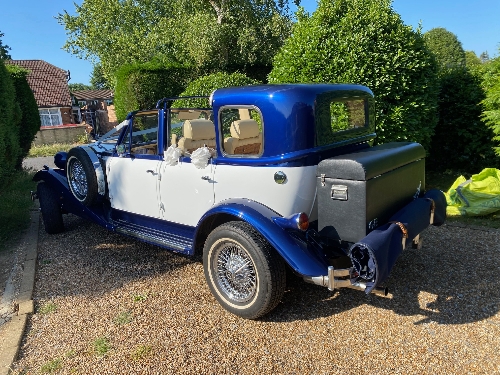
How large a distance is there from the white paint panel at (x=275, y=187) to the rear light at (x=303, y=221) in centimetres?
15

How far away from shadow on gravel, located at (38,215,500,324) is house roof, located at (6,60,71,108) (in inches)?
1061

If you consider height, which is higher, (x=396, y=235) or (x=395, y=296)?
(x=396, y=235)

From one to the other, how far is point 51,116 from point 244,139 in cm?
2972

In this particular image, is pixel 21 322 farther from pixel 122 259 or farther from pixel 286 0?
pixel 286 0

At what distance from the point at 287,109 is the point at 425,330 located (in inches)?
80.8

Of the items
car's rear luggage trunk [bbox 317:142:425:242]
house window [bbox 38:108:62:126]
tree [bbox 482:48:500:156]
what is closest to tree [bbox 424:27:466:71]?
tree [bbox 482:48:500:156]

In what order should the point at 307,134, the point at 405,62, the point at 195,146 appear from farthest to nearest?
the point at 405,62 < the point at 195,146 < the point at 307,134

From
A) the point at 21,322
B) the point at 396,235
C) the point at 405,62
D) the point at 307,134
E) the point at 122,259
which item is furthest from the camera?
the point at 405,62

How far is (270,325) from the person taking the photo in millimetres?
3193

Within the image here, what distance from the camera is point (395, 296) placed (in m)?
3.53

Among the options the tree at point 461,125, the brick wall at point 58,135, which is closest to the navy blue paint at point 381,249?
the tree at point 461,125

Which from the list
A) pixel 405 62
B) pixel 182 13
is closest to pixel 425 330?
pixel 405 62

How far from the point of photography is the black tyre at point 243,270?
305cm

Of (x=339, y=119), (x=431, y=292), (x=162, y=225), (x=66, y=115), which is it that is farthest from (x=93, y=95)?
(x=431, y=292)
